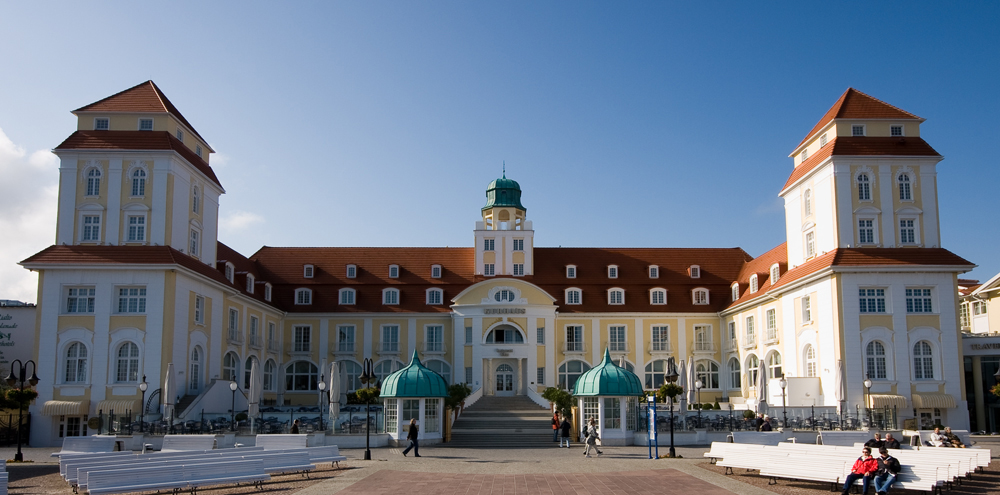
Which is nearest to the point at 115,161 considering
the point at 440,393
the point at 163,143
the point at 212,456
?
the point at 163,143

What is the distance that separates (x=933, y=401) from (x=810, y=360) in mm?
5693

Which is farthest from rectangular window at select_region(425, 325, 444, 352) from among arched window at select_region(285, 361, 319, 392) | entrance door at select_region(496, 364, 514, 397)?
arched window at select_region(285, 361, 319, 392)

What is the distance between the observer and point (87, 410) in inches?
1505

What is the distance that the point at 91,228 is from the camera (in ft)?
136

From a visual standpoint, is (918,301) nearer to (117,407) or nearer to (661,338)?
(661,338)

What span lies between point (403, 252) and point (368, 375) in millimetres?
27058

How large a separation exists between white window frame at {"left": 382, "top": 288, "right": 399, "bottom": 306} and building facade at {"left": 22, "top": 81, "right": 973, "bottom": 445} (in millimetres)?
1045

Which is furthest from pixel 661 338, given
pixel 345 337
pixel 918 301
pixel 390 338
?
pixel 345 337

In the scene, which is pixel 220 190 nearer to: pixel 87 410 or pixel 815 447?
pixel 87 410

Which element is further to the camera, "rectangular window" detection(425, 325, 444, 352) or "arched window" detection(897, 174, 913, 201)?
"rectangular window" detection(425, 325, 444, 352)

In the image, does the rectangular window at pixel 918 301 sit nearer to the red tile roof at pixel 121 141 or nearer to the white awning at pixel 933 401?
the white awning at pixel 933 401

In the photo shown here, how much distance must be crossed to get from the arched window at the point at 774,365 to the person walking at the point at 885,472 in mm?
28442

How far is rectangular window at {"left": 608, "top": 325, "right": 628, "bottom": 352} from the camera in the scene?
182ft

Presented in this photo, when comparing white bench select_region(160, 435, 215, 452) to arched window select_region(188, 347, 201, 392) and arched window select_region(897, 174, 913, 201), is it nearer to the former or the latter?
arched window select_region(188, 347, 201, 392)
